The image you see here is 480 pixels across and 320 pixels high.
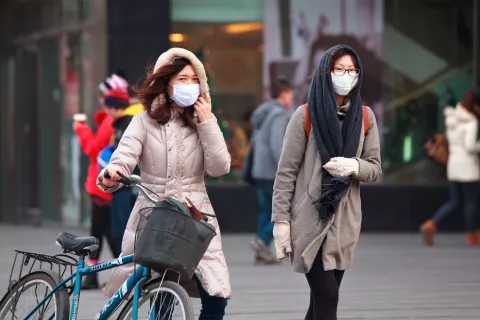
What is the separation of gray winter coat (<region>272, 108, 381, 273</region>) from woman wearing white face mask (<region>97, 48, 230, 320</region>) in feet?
1.07

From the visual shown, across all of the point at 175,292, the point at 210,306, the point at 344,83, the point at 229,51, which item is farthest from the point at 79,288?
the point at 229,51

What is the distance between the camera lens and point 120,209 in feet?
32.4

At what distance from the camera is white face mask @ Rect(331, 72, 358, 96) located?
6.14 m

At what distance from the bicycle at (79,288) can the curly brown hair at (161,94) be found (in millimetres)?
437

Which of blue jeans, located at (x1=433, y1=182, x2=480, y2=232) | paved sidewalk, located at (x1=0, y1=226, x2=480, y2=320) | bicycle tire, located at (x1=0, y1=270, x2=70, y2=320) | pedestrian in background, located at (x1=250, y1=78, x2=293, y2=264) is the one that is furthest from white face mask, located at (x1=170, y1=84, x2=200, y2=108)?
blue jeans, located at (x1=433, y1=182, x2=480, y2=232)

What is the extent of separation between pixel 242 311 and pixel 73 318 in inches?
118

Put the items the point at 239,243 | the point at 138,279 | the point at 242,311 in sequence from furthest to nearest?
the point at 239,243, the point at 242,311, the point at 138,279

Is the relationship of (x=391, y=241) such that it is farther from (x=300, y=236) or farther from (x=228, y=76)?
(x=300, y=236)

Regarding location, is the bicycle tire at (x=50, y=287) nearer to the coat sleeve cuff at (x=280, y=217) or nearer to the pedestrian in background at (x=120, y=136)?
the coat sleeve cuff at (x=280, y=217)

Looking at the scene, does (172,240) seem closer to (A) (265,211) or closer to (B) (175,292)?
(B) (175,292)

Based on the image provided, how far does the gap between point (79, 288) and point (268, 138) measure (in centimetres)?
678

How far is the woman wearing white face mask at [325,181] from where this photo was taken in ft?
19.9

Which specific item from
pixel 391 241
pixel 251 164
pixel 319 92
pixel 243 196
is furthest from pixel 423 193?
pixel 319 92

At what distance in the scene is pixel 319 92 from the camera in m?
6.17
